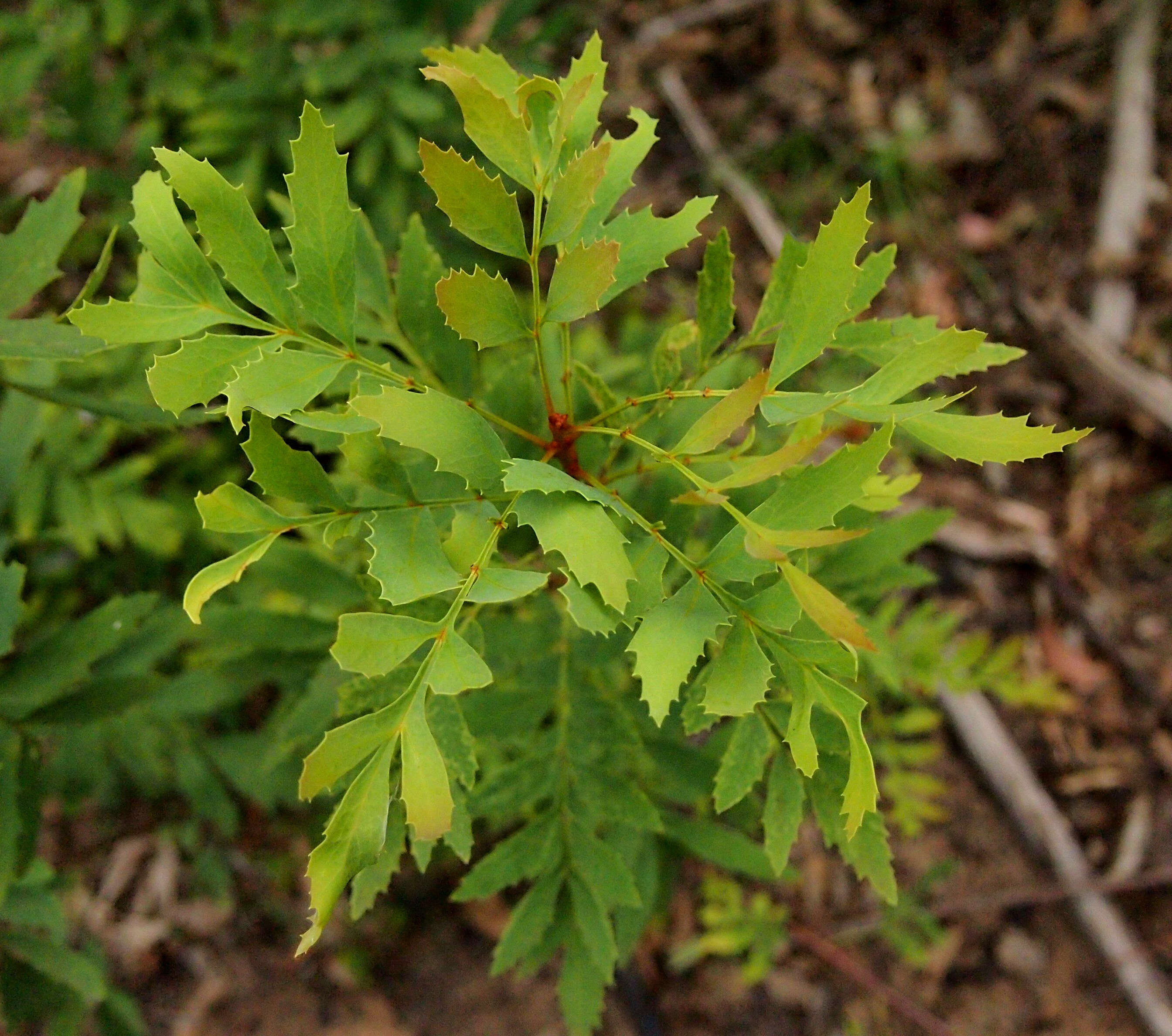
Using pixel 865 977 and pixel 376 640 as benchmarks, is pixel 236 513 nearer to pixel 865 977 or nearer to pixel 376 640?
pixel 376 640

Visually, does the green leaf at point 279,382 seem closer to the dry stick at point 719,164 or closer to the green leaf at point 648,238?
the green leaf at point 648,238

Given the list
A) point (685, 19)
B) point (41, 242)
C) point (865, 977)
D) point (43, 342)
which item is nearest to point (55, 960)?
point (43, 342)

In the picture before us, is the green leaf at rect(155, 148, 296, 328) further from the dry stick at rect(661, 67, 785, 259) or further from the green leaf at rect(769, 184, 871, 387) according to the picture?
the dry stick at rect(661, 67, 785, 259)

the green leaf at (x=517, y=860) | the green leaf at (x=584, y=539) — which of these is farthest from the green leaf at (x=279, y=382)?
the green leaf at (x=517, y=860)

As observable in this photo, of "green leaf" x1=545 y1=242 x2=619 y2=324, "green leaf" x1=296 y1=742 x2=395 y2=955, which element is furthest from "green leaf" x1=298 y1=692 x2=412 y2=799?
"green leaf" x1=545 y1=242 x2=619 y2=324

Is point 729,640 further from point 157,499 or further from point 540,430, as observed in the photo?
point 157,499

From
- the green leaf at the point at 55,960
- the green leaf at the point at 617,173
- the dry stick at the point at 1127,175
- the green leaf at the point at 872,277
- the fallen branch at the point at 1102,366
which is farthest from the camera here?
the dry stick at the point at 1127,175

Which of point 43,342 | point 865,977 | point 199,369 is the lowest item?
point 865,977

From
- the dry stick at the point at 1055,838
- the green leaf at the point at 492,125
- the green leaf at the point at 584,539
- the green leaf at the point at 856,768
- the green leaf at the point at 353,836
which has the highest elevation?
the green leaf at the point at 492,125
